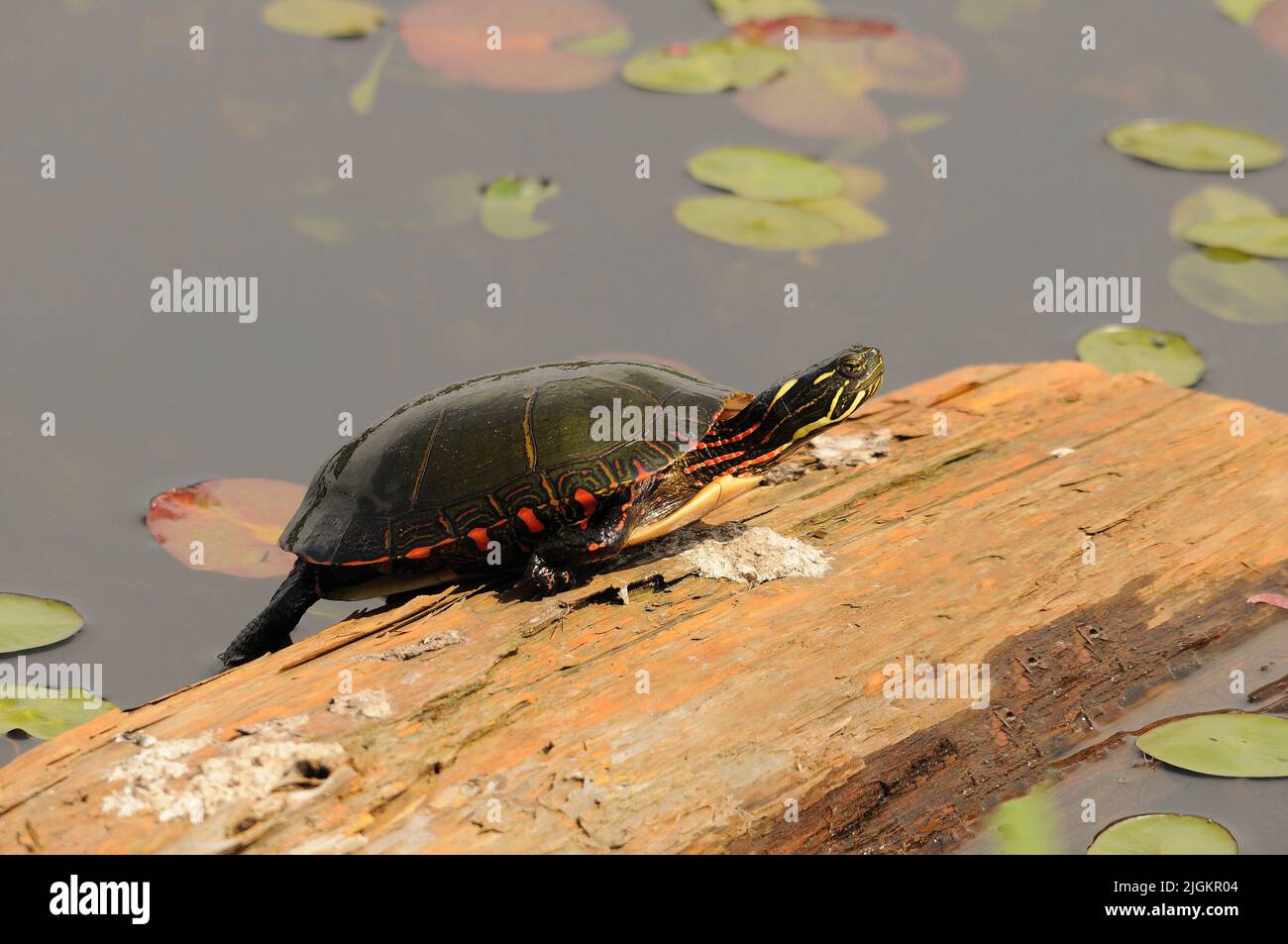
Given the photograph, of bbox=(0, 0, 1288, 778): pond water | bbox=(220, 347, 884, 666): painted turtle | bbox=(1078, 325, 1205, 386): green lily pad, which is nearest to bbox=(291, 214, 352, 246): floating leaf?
bbox=(0, 0, 1288, 778): pond water

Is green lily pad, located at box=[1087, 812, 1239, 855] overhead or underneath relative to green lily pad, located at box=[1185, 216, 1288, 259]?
underneath

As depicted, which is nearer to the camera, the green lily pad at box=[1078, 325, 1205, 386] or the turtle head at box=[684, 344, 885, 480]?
the turtle head at box=[684, 344, 885, 480]

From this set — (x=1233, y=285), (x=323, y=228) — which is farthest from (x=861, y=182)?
(x=323, y=228)

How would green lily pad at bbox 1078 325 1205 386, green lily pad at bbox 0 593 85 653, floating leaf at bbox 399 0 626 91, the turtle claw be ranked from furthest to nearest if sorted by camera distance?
floating leaf at bbox 399 0 626 91
green lily pad at bbox 1078 325 1205 386
green lily pad at bbox 0 593 85 653
the turtle claw

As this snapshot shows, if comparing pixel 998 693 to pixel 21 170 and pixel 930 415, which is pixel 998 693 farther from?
pixel 21 170

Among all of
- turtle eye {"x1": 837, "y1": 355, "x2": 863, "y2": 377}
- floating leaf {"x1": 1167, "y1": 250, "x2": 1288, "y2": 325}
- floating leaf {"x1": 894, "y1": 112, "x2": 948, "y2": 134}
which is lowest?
turtle eye {"x1": 837, "y1": 355, "x2": 863, "y2": 377}

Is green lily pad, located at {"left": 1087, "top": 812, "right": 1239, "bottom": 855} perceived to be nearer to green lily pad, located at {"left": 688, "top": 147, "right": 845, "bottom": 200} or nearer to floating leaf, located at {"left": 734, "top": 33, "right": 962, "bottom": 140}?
green lily pad, located at {"left": 688, "top": 147, "right": 845, "bottom": 200}
